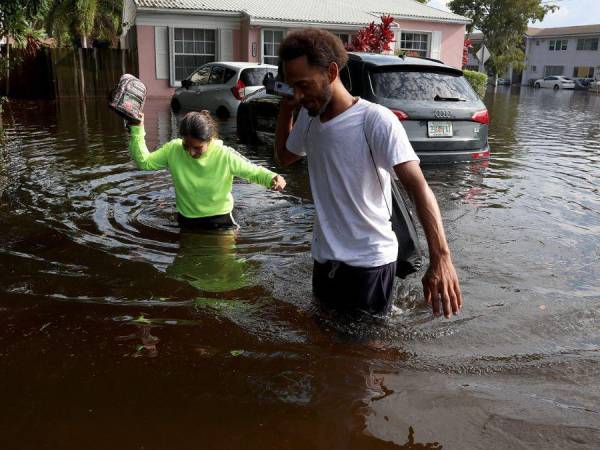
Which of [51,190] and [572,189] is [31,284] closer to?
[51,190]

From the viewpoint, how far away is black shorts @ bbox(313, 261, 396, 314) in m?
2.87

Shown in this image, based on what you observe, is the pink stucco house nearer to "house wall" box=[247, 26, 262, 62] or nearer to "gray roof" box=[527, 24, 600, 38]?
"house wall" box=[247, 26, 262, 62]

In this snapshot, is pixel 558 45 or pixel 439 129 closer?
pixel 439 129

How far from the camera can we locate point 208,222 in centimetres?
509

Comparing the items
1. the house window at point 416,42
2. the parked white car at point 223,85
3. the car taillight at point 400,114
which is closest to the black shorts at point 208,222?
the car taillight at point 400,114

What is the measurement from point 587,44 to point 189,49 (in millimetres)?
49757

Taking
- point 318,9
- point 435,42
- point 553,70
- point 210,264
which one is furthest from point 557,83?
point 210,264

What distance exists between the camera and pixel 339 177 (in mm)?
2729

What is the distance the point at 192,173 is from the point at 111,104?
81cm

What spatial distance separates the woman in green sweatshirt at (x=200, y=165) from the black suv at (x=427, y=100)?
2.88m

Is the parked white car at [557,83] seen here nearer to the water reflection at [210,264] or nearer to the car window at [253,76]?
the car window at [253,76]

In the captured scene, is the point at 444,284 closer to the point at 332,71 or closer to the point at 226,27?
the point at 332,71

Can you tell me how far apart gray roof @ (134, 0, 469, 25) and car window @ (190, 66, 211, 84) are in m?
6.40

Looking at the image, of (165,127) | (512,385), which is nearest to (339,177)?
(512,385)
